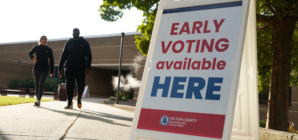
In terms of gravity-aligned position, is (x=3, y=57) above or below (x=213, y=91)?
above

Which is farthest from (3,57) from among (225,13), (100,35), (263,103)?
(225,13)

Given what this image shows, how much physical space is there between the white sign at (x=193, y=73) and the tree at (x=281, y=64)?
4570mm

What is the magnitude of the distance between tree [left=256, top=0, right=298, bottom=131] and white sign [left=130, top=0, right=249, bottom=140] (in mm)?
4570

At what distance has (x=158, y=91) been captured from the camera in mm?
2561

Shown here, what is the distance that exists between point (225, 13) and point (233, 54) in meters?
0.43

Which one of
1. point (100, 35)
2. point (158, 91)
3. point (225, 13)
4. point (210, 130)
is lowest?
point (210, 130)

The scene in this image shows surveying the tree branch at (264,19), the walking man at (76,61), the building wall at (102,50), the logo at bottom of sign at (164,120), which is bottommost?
the logo at bottom of sign at (164,120)

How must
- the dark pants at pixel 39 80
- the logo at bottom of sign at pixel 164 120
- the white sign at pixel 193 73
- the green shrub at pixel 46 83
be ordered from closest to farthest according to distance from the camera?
the white sign at pixel 193 73, the logo at bottom of sign at pixel 164 120, the dark pants at pixel 39 80, the green shrub at pixel 46 83

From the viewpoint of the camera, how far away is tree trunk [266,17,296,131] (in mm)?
6844

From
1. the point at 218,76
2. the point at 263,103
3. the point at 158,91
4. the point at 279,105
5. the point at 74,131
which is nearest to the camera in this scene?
the point at 218,76

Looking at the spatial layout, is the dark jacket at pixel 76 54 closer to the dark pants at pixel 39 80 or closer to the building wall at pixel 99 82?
the dark pants at pixel 39 80

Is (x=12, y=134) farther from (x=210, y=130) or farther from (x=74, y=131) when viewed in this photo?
(x=210, y=130)

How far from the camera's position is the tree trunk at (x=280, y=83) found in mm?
6844

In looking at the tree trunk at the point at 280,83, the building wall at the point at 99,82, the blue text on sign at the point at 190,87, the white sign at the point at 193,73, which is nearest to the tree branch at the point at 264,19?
the tree trunk at the point at 280,83
